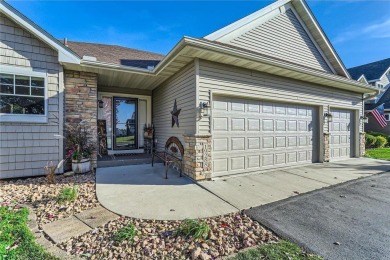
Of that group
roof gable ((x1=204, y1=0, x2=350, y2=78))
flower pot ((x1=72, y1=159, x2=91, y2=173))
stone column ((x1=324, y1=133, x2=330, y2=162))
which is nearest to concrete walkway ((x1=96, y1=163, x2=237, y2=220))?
flower pot ((x1=72, y1=159, x2=91, y2=173))

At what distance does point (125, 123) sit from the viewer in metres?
8.28

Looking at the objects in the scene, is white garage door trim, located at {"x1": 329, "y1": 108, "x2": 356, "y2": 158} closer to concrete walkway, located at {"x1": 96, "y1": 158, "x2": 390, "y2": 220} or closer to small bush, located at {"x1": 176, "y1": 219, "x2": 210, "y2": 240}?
concrete walkway, located at {"x1": 96, "y1": 158, "x2": 390, "y2": 220}

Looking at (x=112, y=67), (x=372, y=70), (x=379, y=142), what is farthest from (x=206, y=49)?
(x=372, y=70)

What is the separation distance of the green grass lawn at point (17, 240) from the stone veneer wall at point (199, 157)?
320cm

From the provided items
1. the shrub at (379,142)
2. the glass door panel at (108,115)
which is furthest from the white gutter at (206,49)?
the shrub at (379,142)

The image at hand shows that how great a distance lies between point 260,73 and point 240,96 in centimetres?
110

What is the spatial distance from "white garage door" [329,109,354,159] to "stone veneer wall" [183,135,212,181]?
19.3ft

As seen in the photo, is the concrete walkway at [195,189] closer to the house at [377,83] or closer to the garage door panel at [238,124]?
the garage door panel at [238,124]

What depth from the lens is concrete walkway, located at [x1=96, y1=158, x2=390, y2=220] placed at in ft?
11.0

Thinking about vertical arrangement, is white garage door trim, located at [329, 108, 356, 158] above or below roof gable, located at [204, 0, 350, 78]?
below

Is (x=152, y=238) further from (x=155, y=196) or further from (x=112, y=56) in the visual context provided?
(x=112, y=56)

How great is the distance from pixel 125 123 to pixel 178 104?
3357 millimetres

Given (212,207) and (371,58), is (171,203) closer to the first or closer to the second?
(212,207)

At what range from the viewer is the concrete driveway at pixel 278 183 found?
3.94 metres
